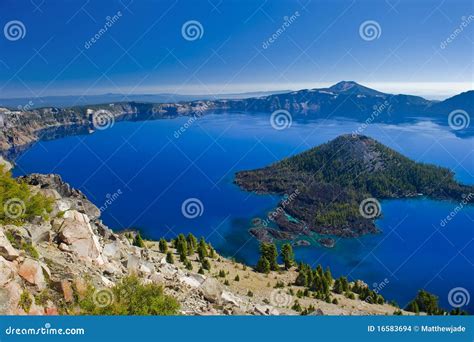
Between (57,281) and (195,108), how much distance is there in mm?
120183

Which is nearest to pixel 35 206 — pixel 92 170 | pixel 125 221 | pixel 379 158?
pixel 125 221

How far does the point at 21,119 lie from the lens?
87.6m

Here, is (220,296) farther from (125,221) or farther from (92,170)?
(92,170)

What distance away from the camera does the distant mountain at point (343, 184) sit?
39062mm

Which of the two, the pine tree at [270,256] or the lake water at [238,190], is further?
the lake water at [238,190]

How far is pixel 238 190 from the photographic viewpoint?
1997 inches
